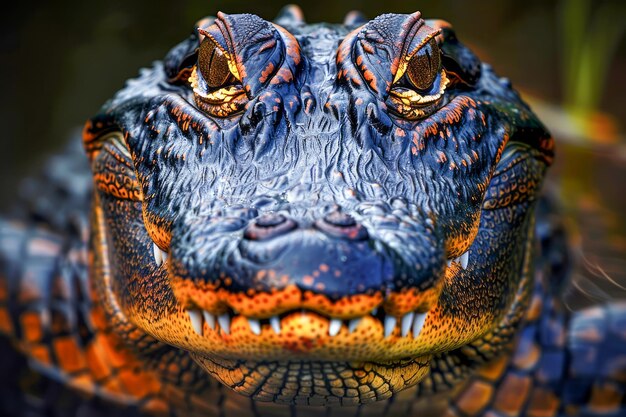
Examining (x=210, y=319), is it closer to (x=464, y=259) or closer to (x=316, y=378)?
(x=316, y=378)

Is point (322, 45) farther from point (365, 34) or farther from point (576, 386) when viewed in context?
point (576, 386)

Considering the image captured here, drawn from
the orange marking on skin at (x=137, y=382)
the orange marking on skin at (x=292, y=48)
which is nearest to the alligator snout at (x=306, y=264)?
the orange marking on skin at (x=292, y=48)

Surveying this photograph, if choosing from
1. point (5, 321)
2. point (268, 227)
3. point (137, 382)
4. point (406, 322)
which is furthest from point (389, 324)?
point (5, 321)

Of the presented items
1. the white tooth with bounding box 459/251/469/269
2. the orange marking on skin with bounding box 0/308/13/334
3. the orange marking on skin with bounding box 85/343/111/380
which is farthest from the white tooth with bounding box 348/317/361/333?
the orange marking on skin with bounding box 0/308/13/334

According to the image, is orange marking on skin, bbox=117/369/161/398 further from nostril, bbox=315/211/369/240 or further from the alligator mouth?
nostril, bbox=315/211/369/240

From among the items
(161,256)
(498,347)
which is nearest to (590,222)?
(498,347)
